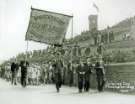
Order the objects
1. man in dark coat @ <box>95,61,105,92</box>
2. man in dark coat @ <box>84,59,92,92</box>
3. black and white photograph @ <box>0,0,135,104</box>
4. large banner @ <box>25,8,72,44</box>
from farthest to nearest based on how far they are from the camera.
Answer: man in dark coat @ <box>84,59,92,92</box>, man in dark coat @ <box>95,61,105,92</box>, large banner @ <box>25,8,72,44</box>, black and white photograph @ <box>0,0,135,104</box>

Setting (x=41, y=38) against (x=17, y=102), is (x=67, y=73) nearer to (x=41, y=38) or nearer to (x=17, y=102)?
(x=41, y=38)

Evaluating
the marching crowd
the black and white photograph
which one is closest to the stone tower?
the black and white photograph

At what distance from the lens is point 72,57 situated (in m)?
7.63

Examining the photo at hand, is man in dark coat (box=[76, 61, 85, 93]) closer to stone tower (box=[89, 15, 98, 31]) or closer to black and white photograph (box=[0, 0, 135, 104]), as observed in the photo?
black and white photograph (box=[0, 0, 135, 104])

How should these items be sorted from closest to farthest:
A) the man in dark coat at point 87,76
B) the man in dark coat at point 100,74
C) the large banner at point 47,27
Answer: the large banner at point 47,27, the man in dark coat at point 100,74, the man in dark coat at point 87,76

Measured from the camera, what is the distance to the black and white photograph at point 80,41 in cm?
552

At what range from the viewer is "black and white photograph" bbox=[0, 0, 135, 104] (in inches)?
217

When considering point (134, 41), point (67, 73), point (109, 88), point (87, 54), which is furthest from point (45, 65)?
point (134, 41)

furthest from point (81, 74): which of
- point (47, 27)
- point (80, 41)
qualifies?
point (47, 27)

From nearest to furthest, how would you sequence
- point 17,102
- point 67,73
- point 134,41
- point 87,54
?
point 17,102
point 134,41
point 87,54
point 67,73

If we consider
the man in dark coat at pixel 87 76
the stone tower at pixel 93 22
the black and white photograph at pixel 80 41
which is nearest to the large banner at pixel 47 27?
the black and white photograph at pixel 80 41

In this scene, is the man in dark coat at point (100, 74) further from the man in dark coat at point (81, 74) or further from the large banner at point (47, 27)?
the large banner at point (47, 27)

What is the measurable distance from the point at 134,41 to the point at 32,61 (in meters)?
2.09

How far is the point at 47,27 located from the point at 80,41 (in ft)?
2.17
